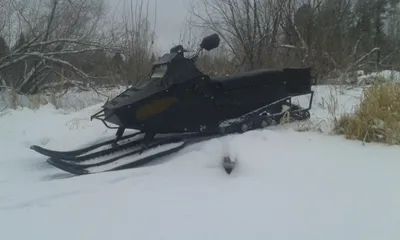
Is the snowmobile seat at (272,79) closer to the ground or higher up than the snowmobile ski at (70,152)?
higher up

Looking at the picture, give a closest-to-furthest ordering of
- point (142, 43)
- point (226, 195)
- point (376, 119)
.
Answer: point (226, 195) < point (376, 119) < point (142, 43)

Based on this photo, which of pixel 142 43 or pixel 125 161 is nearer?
pixel 125 161

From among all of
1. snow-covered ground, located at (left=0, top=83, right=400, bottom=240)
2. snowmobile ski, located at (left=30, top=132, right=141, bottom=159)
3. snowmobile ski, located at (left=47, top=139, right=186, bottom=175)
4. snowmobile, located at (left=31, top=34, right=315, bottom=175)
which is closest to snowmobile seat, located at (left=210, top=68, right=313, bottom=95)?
snowmobile, located at (left=31, top=34, right=315, bottom=175)

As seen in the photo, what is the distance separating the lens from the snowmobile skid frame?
9.40ft

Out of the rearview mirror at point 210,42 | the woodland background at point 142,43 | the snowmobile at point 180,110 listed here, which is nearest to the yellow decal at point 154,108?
the snowmobile at point 180,110

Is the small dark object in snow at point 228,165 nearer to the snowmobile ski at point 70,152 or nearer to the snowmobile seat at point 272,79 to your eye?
the snowmobile seat at point 272,79

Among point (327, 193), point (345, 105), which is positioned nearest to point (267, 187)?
point (327, 193)

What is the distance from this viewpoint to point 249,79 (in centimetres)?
379

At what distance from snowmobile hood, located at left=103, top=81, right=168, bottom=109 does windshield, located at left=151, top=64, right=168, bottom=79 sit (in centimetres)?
9

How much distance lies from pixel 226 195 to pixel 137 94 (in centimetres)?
154

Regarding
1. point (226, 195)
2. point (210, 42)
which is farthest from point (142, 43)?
point (226, 195)

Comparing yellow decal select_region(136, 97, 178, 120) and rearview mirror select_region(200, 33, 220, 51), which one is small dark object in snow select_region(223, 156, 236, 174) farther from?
rearview mirror select_region(200, 33, 220, 51)

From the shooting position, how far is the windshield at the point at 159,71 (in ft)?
11.2

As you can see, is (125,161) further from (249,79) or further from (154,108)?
(249,79)
